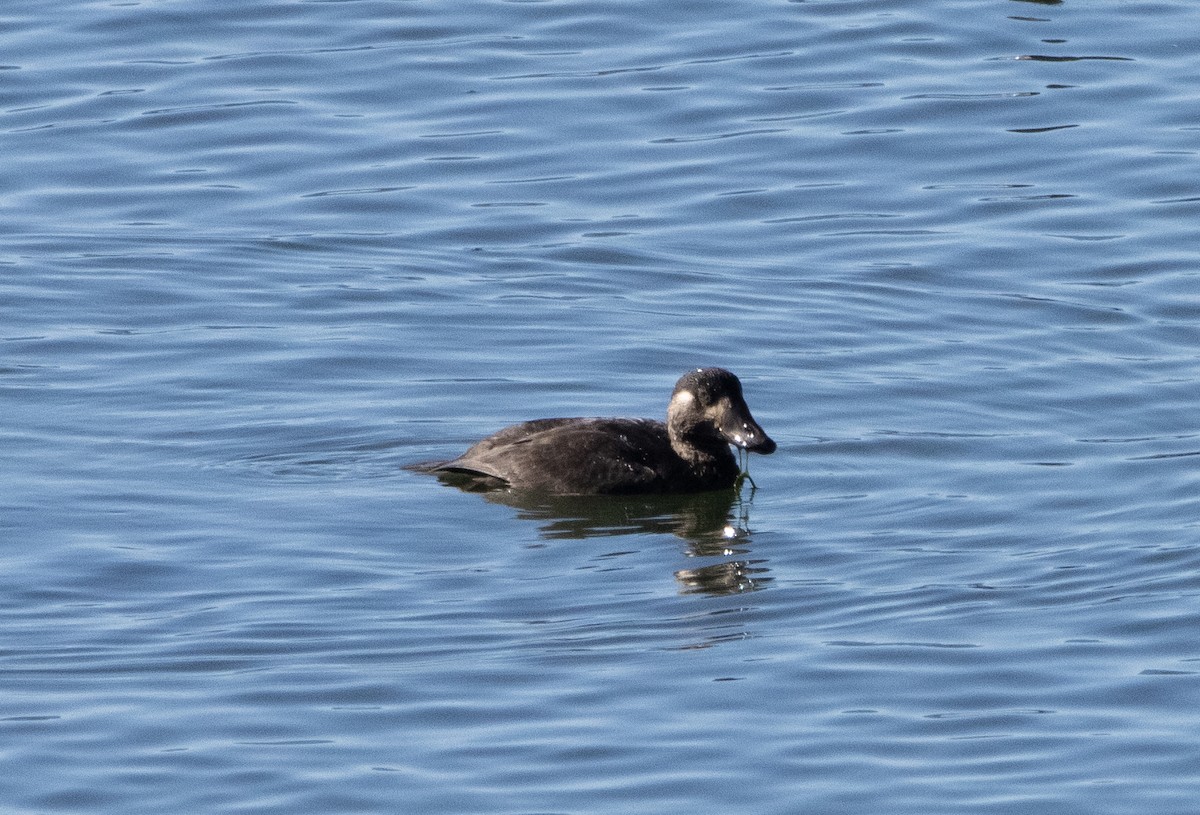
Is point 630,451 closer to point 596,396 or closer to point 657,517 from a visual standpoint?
point 657,517

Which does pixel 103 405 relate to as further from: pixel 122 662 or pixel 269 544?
pixel 122 662

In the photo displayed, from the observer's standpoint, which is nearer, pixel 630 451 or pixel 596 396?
pixel 630 451

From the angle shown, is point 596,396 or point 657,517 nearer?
point 657,517

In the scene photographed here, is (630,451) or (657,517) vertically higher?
(630,451)

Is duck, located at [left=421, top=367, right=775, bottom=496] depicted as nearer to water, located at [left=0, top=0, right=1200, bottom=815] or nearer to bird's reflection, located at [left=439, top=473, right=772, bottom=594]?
bird's reflection, located at [left=439, top=473, right=772, bottom=594]

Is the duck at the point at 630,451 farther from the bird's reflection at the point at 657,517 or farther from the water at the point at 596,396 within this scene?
Answer: the water at the point at 596,396

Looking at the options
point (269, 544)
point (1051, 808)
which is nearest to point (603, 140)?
point (269, 544)

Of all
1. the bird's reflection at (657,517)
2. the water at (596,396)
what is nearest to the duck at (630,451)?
the bird's reflection at (657,517)

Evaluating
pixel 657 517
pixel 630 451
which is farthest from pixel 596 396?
pixel 657 517

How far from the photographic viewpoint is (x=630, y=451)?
13.2m

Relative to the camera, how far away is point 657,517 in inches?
515

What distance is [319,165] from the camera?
61.9ft

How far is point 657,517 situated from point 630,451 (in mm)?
388

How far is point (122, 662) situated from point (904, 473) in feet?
15.5
